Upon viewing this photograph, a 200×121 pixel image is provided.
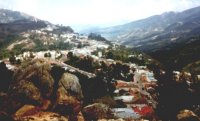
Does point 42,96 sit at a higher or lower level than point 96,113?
higher

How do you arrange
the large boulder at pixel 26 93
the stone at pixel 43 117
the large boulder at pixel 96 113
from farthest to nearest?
1. the large boulder at pixel 26 93
2. the large boulder at pixel 96 113
3. the stone at pixel 43 117

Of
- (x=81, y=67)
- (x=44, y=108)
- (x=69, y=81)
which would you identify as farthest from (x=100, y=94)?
(x=81, y=67)

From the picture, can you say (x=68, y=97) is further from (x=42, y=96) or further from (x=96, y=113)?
(x=96, y=113)

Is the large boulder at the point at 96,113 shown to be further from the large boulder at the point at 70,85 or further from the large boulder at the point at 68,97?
the large boulder at the point at 70,85

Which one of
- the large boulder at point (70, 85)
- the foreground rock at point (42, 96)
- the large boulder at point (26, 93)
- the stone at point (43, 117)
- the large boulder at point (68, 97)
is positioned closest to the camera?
the stone at point (43, 117)

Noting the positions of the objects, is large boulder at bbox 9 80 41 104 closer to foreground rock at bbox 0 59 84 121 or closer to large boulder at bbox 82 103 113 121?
foreground rock at bbox 0 59 84 121

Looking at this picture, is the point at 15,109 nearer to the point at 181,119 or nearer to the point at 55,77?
the point at 55,77

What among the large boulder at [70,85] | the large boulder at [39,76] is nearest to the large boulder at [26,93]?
the large boulder at [39,76]

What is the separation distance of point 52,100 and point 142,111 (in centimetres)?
2639

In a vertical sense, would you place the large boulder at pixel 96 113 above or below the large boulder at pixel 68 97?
below

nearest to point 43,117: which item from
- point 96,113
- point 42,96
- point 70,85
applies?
point 42,96

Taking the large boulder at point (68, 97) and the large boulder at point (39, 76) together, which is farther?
the large boulder at point (39, 76)

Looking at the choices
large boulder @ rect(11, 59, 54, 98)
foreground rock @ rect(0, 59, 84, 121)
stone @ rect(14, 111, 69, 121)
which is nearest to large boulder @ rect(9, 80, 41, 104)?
foreground rock @ rect(0, 59, 84, 121)

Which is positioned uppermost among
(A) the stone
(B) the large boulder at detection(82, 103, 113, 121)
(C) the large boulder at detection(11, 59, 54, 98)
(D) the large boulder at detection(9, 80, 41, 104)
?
(C) the large boulder at detection(11, 59, 54, 98)
